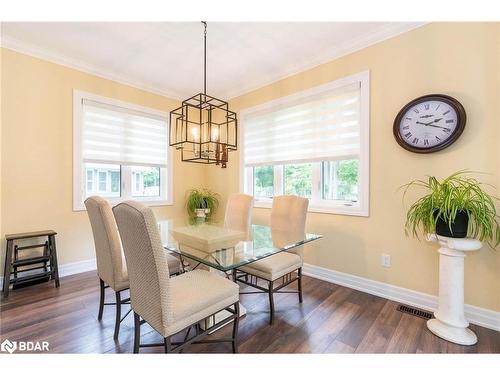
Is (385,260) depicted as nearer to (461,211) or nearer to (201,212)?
(461,211)

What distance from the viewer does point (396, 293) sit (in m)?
2.23

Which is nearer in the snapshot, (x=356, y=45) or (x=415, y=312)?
(x=415, y=312)

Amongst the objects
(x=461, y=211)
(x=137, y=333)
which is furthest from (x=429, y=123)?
(x=137, y=333)

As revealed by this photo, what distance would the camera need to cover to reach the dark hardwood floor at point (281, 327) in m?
1.58

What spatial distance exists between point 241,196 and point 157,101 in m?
2.17

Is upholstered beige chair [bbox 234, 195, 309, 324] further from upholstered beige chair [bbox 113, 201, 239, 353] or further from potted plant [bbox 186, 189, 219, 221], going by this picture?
potted plant [bbox 186, 189, 219, 221]

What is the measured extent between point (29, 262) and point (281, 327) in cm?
269

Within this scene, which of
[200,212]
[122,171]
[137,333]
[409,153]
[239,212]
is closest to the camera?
[137,333]

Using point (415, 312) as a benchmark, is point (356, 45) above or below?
above

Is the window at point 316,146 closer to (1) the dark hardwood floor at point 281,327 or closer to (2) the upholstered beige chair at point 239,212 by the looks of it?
(2) the upholstered beige chair at point 239,212

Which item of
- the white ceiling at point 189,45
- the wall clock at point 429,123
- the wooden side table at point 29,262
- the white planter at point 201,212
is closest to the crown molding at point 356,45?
the white ceiling at point 189,45

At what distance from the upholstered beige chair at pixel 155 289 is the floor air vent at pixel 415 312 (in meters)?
1.68
